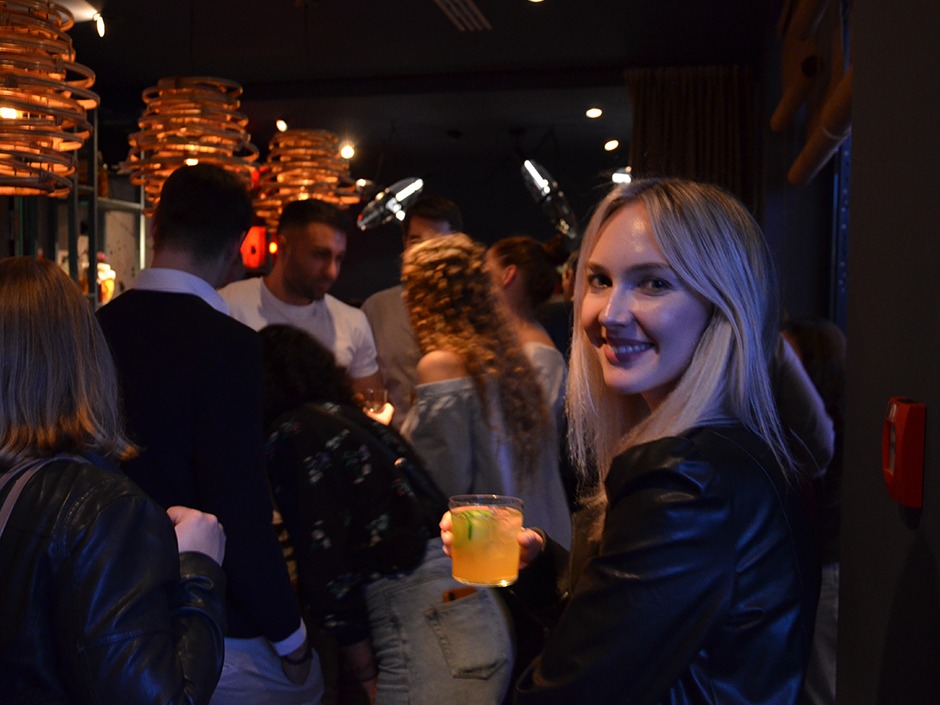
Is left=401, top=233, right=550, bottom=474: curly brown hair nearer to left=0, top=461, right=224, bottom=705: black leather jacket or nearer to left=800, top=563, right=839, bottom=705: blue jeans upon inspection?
left=800, top=563, right=839, bottom=705: blue jeans

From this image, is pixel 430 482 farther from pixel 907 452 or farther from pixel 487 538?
pixel 907 452

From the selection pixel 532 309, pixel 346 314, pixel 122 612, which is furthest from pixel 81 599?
pixel 346 314

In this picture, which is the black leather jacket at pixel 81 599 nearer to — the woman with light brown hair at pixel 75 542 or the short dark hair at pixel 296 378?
the woman with light brown hair at pixel 75 542

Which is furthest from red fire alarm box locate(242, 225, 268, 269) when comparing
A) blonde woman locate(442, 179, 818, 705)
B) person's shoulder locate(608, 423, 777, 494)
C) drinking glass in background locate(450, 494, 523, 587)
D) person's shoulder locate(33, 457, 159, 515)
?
person's shoulder locate(608, 423, 777, 494)

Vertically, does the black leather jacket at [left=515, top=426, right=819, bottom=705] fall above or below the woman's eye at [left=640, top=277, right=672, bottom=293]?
below

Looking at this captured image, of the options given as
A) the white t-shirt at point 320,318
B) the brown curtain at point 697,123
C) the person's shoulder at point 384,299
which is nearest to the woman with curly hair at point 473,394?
the white t-shirt at point 320,318

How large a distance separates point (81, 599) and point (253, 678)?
106cm

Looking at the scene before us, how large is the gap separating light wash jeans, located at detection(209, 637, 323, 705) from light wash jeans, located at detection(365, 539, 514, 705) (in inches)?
9.4

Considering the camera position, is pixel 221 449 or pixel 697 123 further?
pixel 697 123

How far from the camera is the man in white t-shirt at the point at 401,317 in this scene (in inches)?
169

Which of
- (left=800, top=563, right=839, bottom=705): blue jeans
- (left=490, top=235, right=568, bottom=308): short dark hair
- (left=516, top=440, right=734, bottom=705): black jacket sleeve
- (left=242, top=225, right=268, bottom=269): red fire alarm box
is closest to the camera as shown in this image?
(left=516, top=440, right=734, bottom=705): black jacket sleeve

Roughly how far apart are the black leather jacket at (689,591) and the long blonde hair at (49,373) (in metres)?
0.75

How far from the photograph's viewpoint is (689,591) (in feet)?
3.37

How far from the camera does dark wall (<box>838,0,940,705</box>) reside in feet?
3.45
